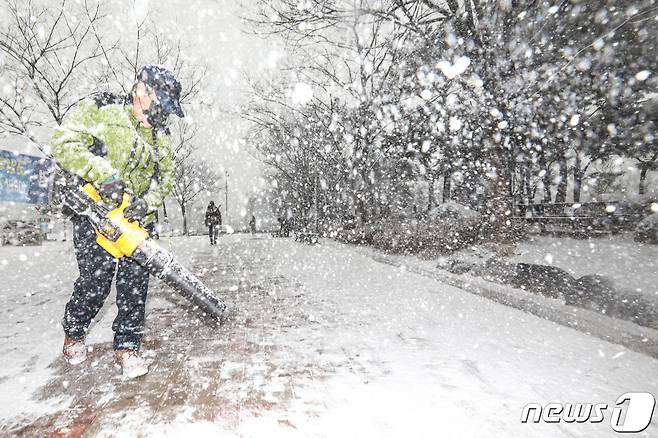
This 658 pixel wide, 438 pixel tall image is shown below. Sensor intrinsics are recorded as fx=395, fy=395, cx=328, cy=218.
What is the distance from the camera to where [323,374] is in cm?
289

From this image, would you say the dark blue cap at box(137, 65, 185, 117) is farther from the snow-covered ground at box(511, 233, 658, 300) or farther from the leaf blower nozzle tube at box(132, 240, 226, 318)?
the snow-covered ground at box(511, 233, 658, 300)

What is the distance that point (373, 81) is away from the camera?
1816cm

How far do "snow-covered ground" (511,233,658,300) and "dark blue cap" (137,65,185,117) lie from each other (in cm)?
680

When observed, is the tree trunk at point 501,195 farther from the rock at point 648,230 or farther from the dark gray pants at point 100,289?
the dark gray pants at point 100,289

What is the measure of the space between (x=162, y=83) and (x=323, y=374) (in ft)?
8.03

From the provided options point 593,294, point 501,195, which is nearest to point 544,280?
point 593,294

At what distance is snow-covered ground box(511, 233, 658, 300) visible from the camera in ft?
24.1

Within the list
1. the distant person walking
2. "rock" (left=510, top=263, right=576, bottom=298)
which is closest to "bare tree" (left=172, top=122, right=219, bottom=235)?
the distant person walking

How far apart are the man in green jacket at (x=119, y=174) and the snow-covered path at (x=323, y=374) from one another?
32 cm

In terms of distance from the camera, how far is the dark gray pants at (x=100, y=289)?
110 inches

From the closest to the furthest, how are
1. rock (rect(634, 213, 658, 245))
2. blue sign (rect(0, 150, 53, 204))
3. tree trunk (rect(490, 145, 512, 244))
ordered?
tree trunk (rect(490, 145, 512, 244))
rock (rect(634, 213, 658, 245))
blue sign (rect(0, 150, 53, 204))

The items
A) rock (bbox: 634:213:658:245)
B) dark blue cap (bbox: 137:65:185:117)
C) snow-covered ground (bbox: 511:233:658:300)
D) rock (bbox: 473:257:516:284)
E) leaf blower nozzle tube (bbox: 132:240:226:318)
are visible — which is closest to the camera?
leaf blower nozzle tube (bbox: 132:240:226:318)

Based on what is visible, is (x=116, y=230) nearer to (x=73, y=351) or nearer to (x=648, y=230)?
(x=73, y=351)

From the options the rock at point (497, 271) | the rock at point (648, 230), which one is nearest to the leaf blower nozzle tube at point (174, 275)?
the rock at point (497, 271)
